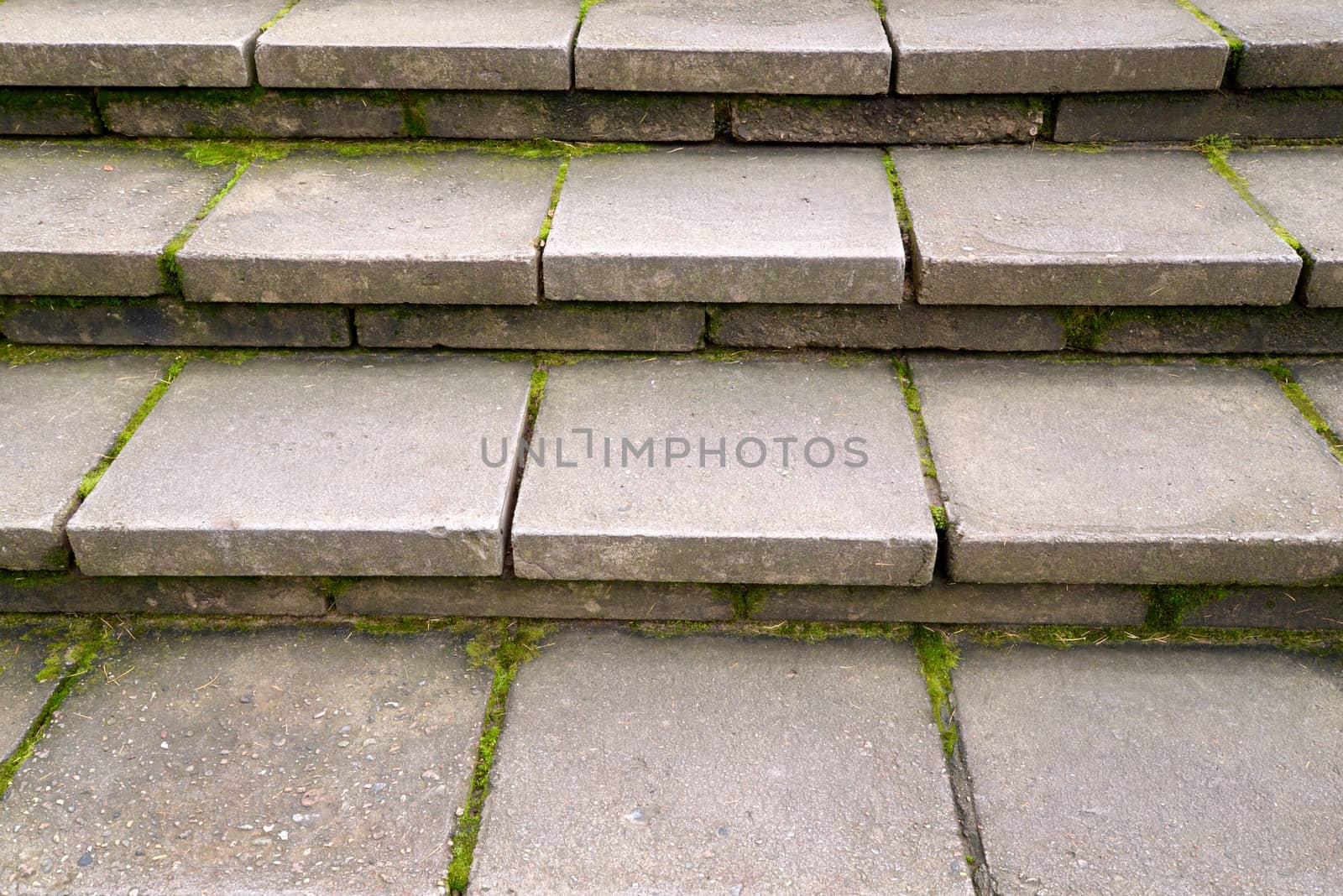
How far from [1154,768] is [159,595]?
1.72m

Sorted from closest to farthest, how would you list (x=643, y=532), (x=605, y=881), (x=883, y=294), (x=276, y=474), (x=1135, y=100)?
(x=605, y=881) → (x=643, y=532) → (x=276, y=474) → (x=883, y=294) → (x=1135, y=100)

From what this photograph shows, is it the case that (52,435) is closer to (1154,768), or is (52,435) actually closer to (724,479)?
(724,479)

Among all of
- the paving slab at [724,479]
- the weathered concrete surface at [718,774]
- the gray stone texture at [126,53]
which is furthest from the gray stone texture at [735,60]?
the weathered concrete surface at [718,774]

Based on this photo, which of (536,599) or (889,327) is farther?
(889,327)

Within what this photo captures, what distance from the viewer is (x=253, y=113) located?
7.91ft

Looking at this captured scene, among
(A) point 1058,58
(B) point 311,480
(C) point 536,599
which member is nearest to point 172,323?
(B) point 311,480

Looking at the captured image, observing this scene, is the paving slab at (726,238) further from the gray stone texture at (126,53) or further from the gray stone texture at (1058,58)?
the gray stone texture at (126,53)

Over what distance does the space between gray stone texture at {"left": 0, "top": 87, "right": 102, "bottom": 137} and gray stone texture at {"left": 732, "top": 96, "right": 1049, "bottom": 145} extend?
61.5 inches

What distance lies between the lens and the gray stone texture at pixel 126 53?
2318 millimetres

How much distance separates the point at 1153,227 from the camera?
2074 mm

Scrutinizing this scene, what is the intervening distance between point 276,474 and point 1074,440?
1474mm

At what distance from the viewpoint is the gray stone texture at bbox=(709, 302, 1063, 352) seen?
6.79ft

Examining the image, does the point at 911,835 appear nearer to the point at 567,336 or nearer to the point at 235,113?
the point at 567,336

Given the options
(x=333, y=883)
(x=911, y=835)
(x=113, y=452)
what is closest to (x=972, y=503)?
(x=911, y=835)
